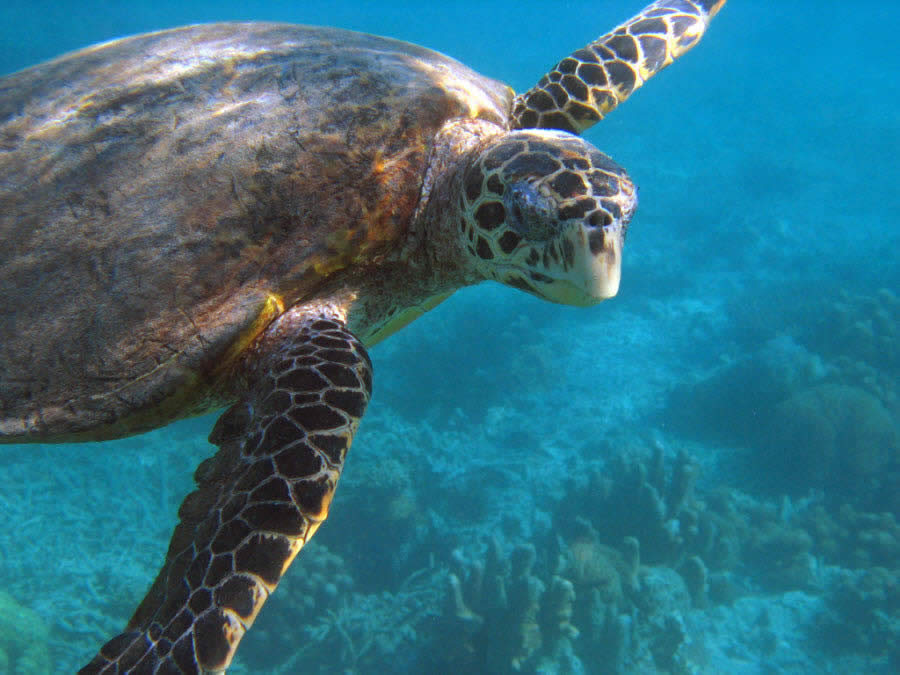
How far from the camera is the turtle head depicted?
82.4 inches

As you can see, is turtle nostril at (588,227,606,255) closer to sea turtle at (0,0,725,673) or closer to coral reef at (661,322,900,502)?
sea turtle at (0,0,725,673)

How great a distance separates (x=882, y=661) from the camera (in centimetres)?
669

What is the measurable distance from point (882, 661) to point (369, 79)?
8932 mm

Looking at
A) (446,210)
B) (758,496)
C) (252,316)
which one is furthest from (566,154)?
(758,496)

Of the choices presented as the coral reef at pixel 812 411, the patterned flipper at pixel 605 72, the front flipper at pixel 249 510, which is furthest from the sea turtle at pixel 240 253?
the coral reef at pixel 812 411

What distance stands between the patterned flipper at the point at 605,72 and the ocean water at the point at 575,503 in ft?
16.2

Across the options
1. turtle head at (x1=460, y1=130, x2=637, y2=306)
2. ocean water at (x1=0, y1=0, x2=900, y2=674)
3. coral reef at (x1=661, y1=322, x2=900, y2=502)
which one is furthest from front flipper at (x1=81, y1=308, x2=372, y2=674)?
coral reef at (x1=661, y1=322, x2=900, y2=502)

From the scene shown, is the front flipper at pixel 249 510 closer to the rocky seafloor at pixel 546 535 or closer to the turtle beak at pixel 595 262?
the turtle beak at pixel 595 262

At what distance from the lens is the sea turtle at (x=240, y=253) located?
1829 mm

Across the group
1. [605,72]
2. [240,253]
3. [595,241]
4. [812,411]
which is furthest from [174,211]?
[812,411]

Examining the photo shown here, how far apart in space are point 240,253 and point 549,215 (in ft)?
4.34

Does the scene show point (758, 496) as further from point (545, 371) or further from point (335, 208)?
point (335, 208)

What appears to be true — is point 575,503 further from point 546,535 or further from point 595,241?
point 595,241

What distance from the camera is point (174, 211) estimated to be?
2283 millimetres
